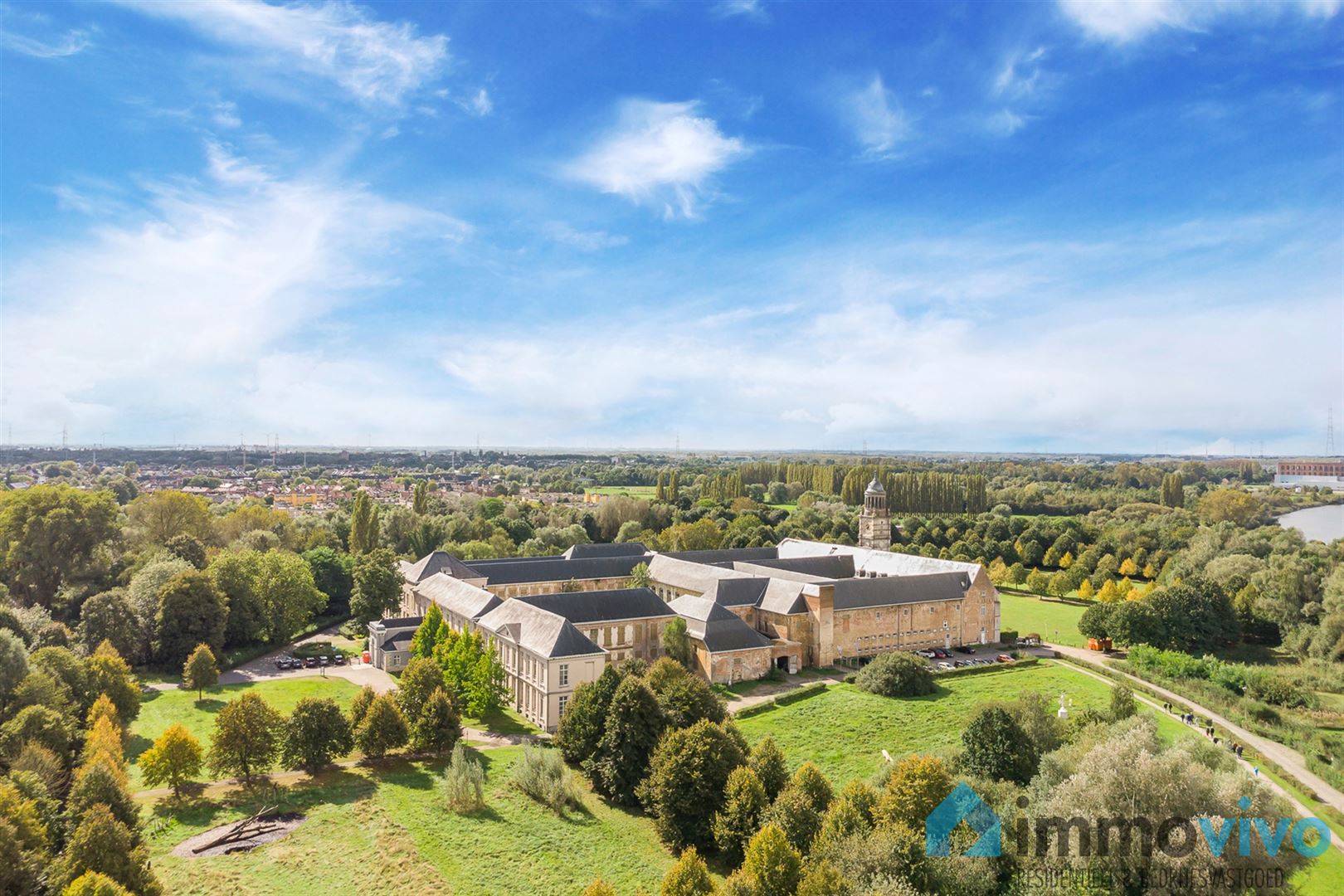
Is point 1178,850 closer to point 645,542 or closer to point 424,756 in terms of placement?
point 424,756

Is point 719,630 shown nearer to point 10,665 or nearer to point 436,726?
point 436,726

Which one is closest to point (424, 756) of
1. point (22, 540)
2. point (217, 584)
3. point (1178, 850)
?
point (217, 584)

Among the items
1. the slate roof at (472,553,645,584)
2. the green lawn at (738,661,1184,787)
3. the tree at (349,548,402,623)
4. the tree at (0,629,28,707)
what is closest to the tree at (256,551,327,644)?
the tree at (349,548,402,623)

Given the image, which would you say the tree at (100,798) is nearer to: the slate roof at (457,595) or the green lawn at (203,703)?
the green lawn at (203,703)

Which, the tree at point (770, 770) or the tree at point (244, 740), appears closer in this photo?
the tree at point (770, 770)

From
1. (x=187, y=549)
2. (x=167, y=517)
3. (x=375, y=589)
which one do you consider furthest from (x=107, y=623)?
(x=167, y=517)

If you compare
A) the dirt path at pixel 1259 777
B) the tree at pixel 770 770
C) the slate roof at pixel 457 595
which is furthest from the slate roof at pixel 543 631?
the dirt path at pixel 1259 777
